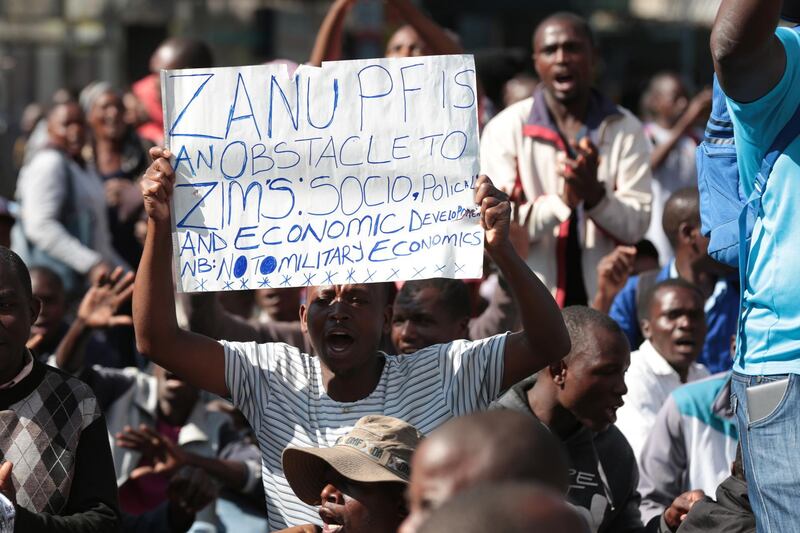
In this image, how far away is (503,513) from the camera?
7.25 ft

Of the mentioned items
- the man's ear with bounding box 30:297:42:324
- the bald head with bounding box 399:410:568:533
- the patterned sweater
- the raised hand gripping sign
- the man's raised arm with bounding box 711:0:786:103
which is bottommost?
the patterned sweater

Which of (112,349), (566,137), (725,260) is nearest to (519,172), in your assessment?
(566,137)

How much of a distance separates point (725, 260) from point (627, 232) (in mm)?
2557

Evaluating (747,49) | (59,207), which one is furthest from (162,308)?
(59,207)

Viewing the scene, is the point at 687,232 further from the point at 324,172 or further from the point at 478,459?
the point at 478,459

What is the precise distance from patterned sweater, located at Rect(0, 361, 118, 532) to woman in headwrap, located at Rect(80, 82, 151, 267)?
480 cm

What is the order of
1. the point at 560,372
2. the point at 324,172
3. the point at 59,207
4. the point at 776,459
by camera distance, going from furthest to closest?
the point at 59,207, the point at 560,372, the point at 324,172, the point at 776,459

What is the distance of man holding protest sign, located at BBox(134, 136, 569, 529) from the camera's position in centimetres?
436

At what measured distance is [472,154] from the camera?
4574mm

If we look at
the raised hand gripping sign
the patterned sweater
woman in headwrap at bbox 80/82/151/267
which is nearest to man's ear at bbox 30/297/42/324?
the patterned sweater

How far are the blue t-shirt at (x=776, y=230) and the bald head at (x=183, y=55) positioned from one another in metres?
5.37

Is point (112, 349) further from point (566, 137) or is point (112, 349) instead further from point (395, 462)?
point (395, 462)

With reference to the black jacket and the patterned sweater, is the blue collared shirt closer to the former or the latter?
the black jacket

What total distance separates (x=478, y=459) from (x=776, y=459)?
1093 millimetres
